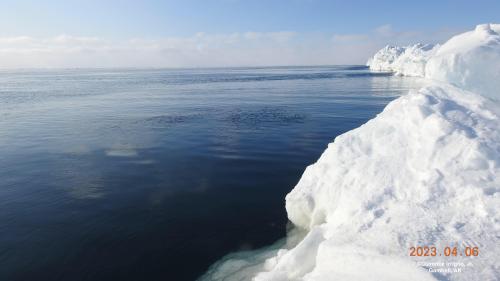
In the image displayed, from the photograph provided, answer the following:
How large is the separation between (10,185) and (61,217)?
5.68m

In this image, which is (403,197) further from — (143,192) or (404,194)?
(143,192)

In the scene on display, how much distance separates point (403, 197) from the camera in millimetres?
8055

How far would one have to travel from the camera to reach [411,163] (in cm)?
887

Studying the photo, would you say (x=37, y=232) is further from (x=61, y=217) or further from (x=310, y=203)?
(x=310, y=203)

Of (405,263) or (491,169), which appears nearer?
(405,263)

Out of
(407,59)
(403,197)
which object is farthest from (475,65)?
(407,59)

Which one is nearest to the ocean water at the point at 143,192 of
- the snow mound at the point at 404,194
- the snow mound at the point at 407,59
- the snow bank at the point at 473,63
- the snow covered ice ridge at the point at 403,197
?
the snow covered ice ridge at the point at 403,197

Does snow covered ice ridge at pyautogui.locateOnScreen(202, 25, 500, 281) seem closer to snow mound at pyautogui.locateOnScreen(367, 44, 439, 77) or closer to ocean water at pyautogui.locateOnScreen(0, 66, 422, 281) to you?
ocean water at pyautogui.locateOnScreen(0, 66, 422, 281)

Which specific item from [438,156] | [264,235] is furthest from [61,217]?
[438,156]
